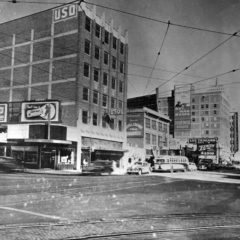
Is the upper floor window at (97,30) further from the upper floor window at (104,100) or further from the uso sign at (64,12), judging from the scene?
the upper floor window at (104,100)

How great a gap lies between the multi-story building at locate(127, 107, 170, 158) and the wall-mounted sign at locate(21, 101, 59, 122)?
2578 centimetres

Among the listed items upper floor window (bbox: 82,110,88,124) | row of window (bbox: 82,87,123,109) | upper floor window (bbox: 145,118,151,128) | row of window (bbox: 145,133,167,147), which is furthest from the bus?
upper floor window (bbox: 145,118,151,128)

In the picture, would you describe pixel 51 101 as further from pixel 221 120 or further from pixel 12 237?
pixel 221 120

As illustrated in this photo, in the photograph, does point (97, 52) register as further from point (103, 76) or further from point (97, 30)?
point (103, 76)

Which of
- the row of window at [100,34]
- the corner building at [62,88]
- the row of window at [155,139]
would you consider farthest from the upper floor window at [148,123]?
the row of window at [100,34]

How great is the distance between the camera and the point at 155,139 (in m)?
72.8

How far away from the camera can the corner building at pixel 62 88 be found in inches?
1564

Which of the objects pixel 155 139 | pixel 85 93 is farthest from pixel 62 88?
pixel 155 139

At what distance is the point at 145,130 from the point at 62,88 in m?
28.3

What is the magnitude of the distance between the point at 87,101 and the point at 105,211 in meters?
32.8

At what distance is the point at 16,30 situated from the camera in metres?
48.0

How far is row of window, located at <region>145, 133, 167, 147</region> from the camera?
68500 millimetres

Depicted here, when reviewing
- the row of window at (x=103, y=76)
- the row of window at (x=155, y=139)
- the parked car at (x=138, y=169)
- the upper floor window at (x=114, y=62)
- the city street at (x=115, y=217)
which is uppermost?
→ the upper floor window at (x=114, y=62)

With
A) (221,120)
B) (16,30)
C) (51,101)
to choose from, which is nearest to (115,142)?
(51,101)
